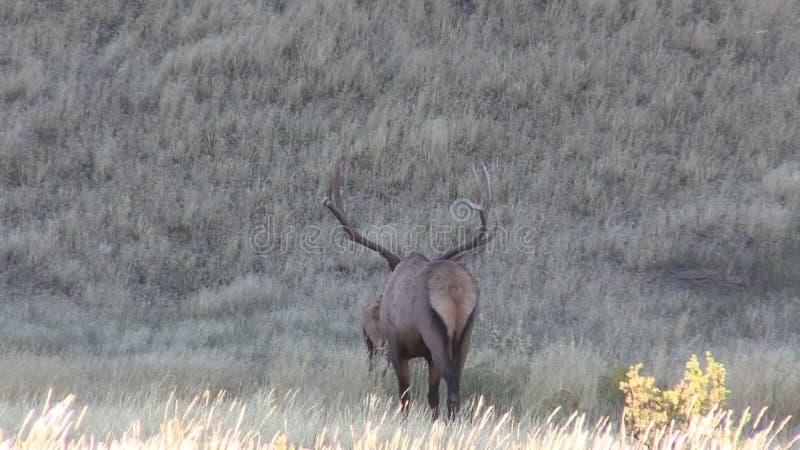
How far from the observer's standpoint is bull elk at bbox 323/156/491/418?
26.0ft

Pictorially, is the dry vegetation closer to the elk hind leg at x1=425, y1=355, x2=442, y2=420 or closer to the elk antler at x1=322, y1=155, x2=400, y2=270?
the elk antler at x1=322, y1=155, x2=400, y2=270

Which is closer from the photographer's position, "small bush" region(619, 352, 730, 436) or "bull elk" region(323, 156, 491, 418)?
"small bush" region(619, 352, 730, 436)

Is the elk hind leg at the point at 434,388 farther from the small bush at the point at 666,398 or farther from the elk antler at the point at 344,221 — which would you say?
the small bush at the point at 666,398

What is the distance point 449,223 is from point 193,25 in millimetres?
7868

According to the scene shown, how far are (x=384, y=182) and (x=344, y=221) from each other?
824 cm

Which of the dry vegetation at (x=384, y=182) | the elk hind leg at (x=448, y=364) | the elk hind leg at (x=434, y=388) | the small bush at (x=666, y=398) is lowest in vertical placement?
the dry vegetation at (x=384, y=182)

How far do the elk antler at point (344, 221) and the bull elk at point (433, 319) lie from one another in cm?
75

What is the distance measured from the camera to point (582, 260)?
53.5ft

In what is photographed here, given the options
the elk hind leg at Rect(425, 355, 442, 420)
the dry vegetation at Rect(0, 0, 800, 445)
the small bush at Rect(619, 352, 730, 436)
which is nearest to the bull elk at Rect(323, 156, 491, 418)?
the elk hind leg at Rect(425, 355, 442, 420)

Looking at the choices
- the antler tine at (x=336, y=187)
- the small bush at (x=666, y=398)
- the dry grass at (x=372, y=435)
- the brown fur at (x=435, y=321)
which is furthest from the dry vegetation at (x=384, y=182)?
the small bush at (x=666, y=398)

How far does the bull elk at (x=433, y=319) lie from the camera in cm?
791

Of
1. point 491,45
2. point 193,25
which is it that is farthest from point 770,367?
point 193,25

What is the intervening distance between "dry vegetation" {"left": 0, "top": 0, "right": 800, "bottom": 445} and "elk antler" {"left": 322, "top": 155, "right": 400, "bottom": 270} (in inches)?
49.3

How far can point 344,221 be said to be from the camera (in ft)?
32.5
